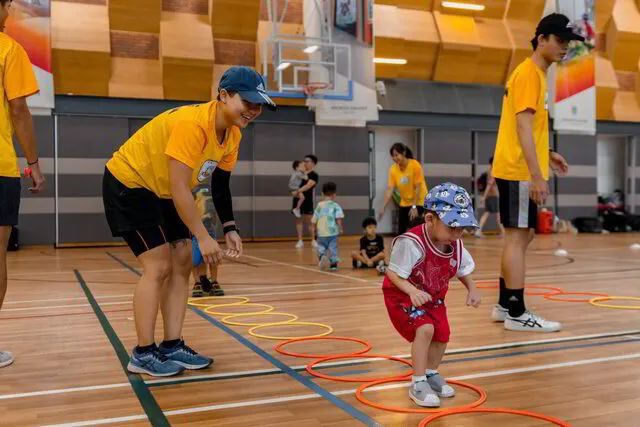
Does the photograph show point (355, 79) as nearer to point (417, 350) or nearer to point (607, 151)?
point (607, 151)

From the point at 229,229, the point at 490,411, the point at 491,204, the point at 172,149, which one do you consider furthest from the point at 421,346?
the point at 491,204

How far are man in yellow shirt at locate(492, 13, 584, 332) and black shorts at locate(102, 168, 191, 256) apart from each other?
2415 millimetres

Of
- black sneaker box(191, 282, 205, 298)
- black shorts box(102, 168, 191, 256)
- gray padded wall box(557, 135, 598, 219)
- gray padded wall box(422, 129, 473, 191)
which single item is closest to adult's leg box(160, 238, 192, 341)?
black shorts box(102, 168, 191, 256)

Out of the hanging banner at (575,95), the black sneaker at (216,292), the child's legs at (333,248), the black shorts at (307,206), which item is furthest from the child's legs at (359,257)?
the hanging banner at (575,95)

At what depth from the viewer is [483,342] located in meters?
4.00

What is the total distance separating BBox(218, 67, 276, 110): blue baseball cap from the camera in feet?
9.77

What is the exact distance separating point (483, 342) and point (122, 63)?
11652 millimetres

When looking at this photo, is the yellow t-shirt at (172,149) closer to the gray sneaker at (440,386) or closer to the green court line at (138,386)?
the green court line at (138,386)

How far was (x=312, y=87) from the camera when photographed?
44.2 feet

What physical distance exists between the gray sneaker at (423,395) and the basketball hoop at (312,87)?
11121 millimetres

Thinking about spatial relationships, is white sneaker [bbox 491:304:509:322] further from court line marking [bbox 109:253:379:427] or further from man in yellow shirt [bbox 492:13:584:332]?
court line marking [bbox 109:253:379:427]

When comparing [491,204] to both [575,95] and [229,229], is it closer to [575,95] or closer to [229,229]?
[575,95]

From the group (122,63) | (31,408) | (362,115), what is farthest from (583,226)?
(31,408)

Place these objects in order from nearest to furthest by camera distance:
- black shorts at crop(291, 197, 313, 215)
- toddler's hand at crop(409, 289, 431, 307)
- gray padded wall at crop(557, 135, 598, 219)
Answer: toddler's hand at crop(409, 289, 431, 307), black shorts at crop(291, 197, 313, 215), gray padded wall at crop(557, 135, 598, 219)
